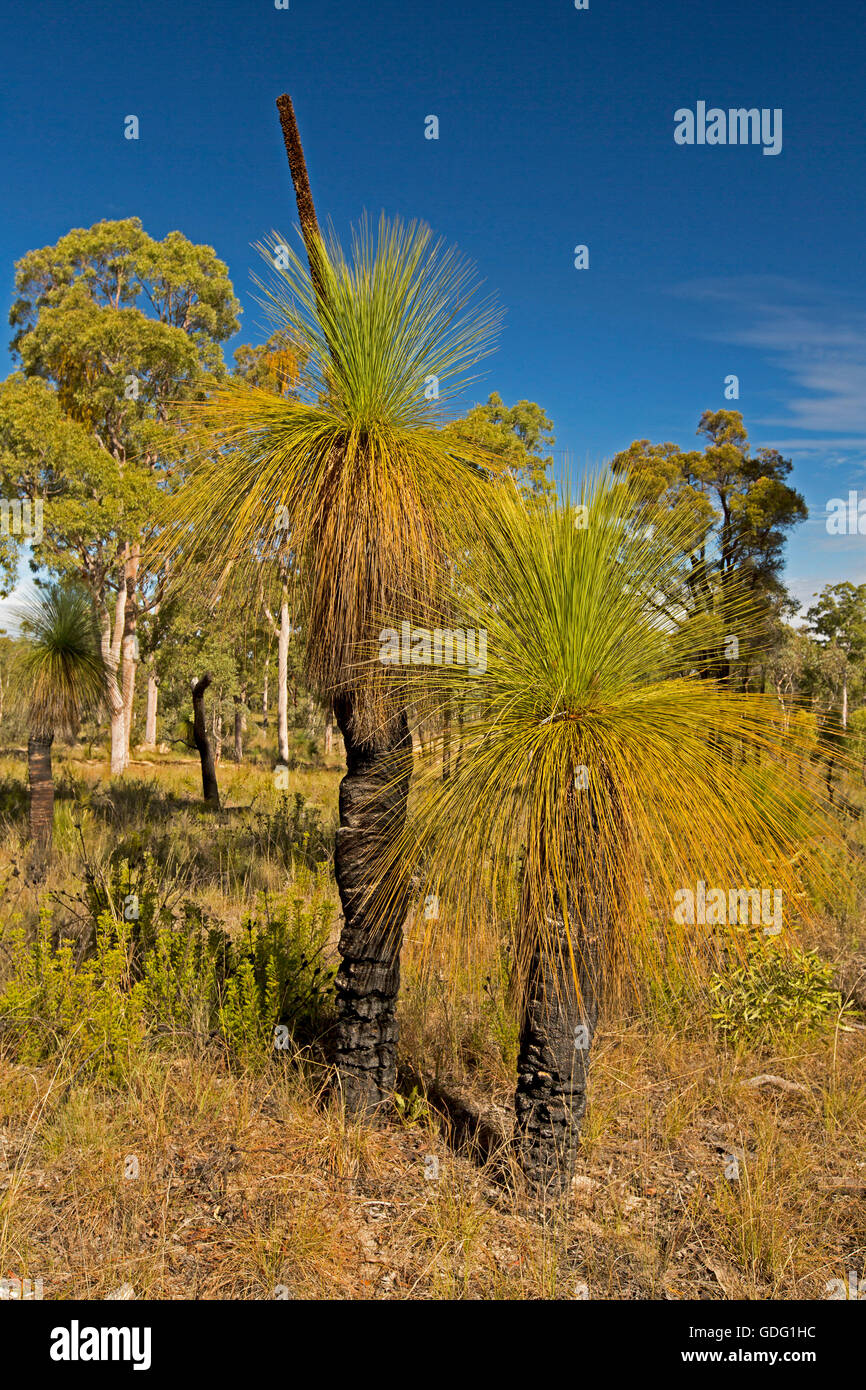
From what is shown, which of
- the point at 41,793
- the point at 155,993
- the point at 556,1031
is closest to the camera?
the point at 556,1031

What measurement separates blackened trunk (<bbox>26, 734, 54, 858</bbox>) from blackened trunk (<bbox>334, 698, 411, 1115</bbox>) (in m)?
6.01

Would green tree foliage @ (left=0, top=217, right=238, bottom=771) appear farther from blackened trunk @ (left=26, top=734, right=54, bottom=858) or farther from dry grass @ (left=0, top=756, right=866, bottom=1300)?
dry grass @ (left=0, top=756, right=866, bottom=1300)

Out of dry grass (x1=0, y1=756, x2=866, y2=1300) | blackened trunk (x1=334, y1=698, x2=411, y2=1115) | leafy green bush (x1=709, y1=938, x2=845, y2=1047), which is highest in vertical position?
blackened trunk (x1=334, y1=698, x2=411, y2=1115)

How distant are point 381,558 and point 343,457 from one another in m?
0.54

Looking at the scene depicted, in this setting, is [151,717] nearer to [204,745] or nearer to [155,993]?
[204,745]

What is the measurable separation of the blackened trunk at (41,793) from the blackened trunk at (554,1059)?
688 centimetres

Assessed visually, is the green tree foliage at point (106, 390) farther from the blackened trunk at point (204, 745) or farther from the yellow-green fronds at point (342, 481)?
the yellow-green fronds at point (342, 481)

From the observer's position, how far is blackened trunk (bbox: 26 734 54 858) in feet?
28.4

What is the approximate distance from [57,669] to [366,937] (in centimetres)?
729

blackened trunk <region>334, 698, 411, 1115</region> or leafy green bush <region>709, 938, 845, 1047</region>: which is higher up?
blackened trunk <region>334, 698, 411, 1115</region>

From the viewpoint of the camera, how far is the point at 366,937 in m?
3.65

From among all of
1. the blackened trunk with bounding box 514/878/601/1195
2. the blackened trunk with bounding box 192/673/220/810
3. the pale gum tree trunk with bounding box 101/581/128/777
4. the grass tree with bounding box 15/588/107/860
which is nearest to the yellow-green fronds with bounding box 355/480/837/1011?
the blackened trunk with bounding box 514/878/601/1195

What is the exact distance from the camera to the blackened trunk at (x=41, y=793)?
28.4 ft

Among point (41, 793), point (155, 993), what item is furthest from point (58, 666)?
point (155, 993)
